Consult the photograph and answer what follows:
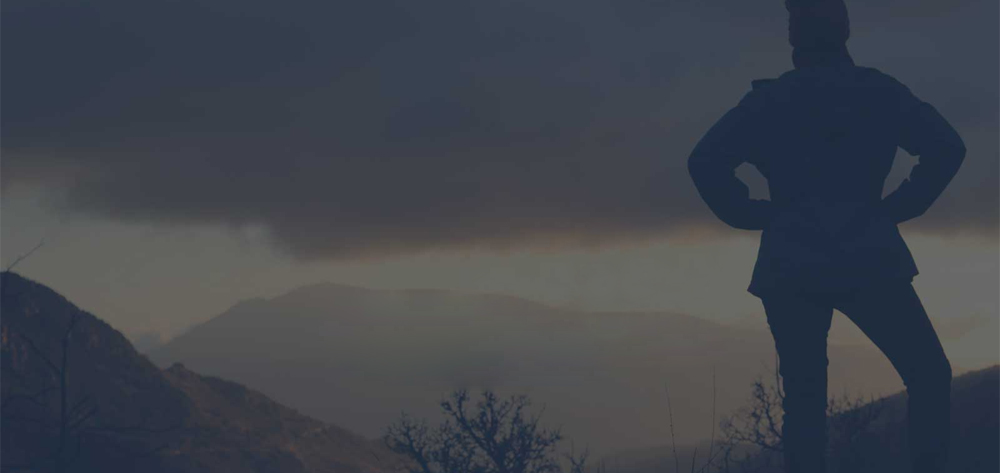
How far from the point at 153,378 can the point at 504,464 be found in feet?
225

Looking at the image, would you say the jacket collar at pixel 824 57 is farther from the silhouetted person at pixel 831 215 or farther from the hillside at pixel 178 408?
the hillside at pixel 178 408

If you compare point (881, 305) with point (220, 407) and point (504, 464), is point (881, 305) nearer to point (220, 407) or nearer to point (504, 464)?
point (504, 464)

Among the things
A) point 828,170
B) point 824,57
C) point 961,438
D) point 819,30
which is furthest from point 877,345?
point 961,438

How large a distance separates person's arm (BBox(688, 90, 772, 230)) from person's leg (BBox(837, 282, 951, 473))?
2.70 feet

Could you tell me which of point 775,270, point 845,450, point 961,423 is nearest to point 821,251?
point 775,270

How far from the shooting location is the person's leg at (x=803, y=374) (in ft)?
22.5

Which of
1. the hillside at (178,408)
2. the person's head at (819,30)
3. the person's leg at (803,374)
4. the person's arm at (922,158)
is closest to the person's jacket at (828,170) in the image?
the person's arm at (922,158)

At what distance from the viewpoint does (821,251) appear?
6.64 metres

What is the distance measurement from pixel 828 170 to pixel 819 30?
988 millimetres

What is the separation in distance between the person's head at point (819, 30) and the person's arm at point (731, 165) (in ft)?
1.49

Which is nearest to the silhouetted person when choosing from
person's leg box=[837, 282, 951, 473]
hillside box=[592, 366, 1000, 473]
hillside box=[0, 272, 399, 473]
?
person's leg box=[837, 282, 951, 473]

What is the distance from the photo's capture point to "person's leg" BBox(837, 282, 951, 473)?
6746 mm

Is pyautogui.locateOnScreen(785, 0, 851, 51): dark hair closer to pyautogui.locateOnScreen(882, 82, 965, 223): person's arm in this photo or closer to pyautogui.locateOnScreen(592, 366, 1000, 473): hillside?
pyautogui.locateOnScreen(882, 82, 965, 223): person's arm

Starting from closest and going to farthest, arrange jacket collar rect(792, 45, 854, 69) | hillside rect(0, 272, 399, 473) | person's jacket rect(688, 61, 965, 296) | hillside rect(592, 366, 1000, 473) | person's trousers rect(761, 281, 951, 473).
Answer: person's jacket rect(688, 61, 965, 296) < person's trousers rect(761, 281, 951, 473) < jacket collar rect(792, 45, 854, 69) < hillside rect(592, 366, 1000, 473) < hillside rect(0, 272, 399, 473)
